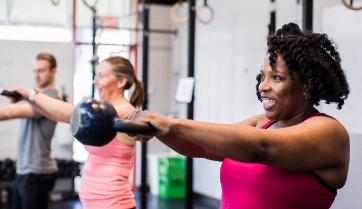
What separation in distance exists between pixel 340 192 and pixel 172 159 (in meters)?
3.97

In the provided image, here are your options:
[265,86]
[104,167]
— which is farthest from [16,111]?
[265,86]

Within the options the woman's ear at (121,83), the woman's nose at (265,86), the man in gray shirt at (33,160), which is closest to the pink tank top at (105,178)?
the woman's ear at (121,83)

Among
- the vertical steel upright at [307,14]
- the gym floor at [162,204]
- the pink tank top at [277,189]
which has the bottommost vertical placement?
the gym floor at [162,204]

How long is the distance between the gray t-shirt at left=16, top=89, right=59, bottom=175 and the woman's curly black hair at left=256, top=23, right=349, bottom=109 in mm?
2337

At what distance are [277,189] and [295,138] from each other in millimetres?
196

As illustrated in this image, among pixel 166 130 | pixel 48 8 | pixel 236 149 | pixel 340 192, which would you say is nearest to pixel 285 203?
pixel 236 149

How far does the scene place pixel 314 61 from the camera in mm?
1414

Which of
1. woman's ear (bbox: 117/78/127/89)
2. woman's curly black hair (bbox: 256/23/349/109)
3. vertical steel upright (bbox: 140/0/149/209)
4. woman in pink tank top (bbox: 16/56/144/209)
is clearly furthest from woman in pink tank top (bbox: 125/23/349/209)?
vertical steel upright (bbox: 140/0/149/209)

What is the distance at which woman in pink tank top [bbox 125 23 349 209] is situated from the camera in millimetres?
1287

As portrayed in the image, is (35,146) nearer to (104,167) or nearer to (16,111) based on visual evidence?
(16,111)

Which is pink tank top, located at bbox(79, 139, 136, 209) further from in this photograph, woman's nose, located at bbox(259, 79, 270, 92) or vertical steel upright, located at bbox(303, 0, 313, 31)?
woman's nose, located at bbox(259, 79, 270, 92)

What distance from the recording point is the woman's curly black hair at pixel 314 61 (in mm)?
1416

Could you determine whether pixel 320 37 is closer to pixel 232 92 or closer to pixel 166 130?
pixel 166 130

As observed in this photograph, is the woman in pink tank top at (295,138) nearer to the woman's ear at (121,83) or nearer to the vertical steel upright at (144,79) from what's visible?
the woman's ear at (121,83)
